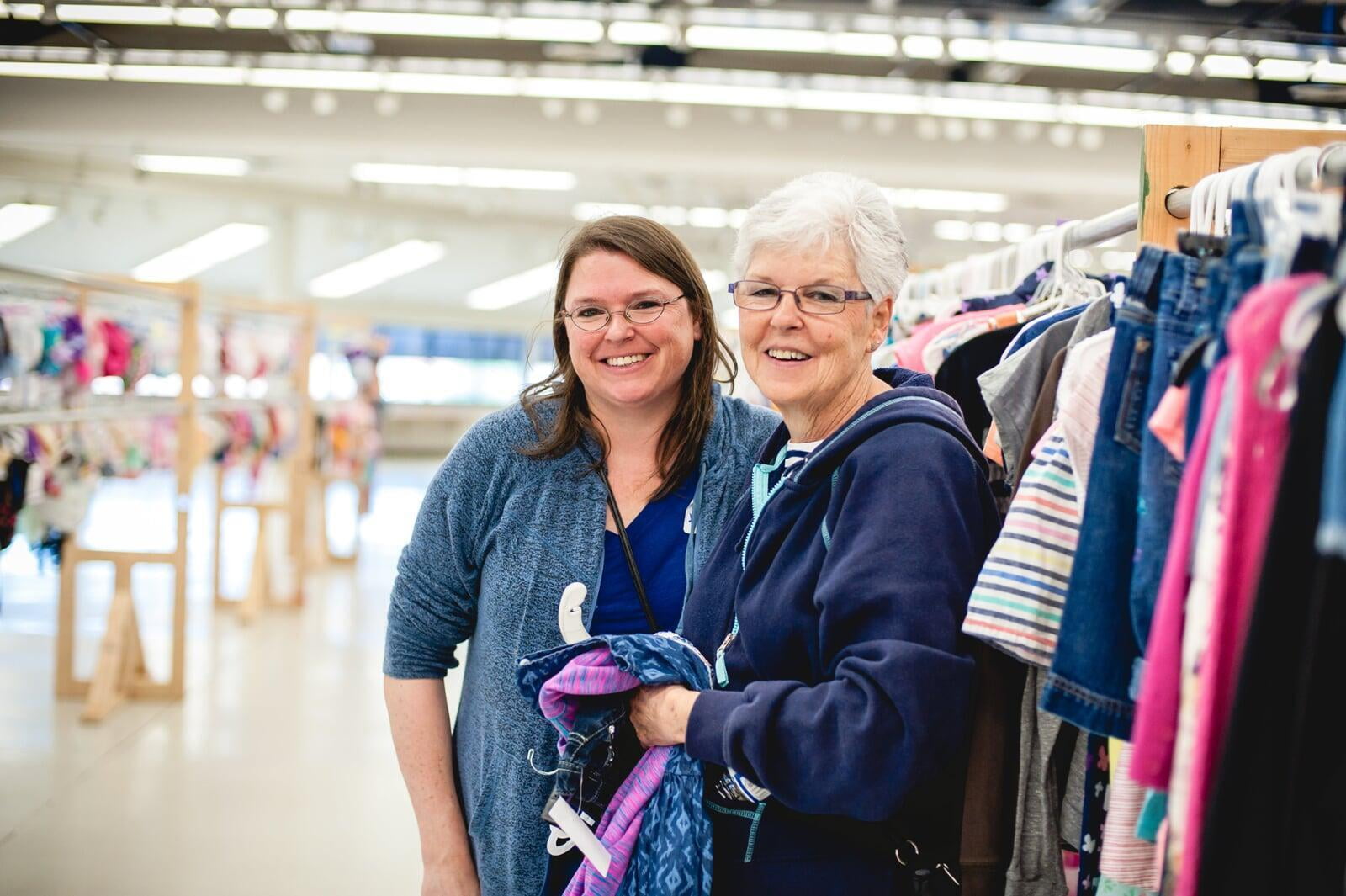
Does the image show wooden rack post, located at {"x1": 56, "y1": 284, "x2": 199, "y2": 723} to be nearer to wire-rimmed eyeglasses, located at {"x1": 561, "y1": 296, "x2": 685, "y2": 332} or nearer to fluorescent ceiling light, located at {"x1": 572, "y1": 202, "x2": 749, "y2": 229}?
wire-rimmed eyeglasses, located at {"x1": 561, "y1": 296, "x2": 685, "y2": 332}

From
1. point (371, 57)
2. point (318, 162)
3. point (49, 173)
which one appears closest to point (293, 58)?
point (371, 57)

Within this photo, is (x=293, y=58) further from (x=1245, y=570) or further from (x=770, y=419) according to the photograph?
(x=1245, y=570)

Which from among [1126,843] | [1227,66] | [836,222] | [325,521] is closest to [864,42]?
[1227,66]

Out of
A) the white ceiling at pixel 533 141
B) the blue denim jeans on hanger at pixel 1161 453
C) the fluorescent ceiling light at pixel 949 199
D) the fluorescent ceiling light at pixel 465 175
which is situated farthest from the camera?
the fluorescent ceiling light at pixel 949 199

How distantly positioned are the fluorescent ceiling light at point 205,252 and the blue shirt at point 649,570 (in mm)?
13948

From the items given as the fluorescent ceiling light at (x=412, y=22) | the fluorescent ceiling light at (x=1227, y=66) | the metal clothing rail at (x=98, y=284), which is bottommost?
the metal clothing rail at (x=98, y=284)

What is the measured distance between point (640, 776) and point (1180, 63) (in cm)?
686

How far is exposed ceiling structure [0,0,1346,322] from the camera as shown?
6438 mm

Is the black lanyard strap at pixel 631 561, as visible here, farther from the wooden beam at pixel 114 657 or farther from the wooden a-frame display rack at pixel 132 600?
the wooden beam at pixel 114 657

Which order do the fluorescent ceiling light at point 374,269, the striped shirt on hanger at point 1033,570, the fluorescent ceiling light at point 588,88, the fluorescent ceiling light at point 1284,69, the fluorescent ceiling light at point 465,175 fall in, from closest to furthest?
the striped shirt on hanger at point 1033,570, the fluorescent ceiling light at point 1284,69, the fluorescent ceiling light at point 588,88, the fluorescent ceiling light at point 465,175, the fluorescent ceiling light at point 374,269

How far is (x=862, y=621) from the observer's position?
3.98 feet

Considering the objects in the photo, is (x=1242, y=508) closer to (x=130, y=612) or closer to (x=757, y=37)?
(x=130, y=612)

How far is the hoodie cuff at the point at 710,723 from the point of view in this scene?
1296 millimetres

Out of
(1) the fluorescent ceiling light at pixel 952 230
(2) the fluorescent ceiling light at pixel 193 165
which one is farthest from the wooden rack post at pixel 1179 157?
(1) the fluorescent ceiling light at pixel 952 230
